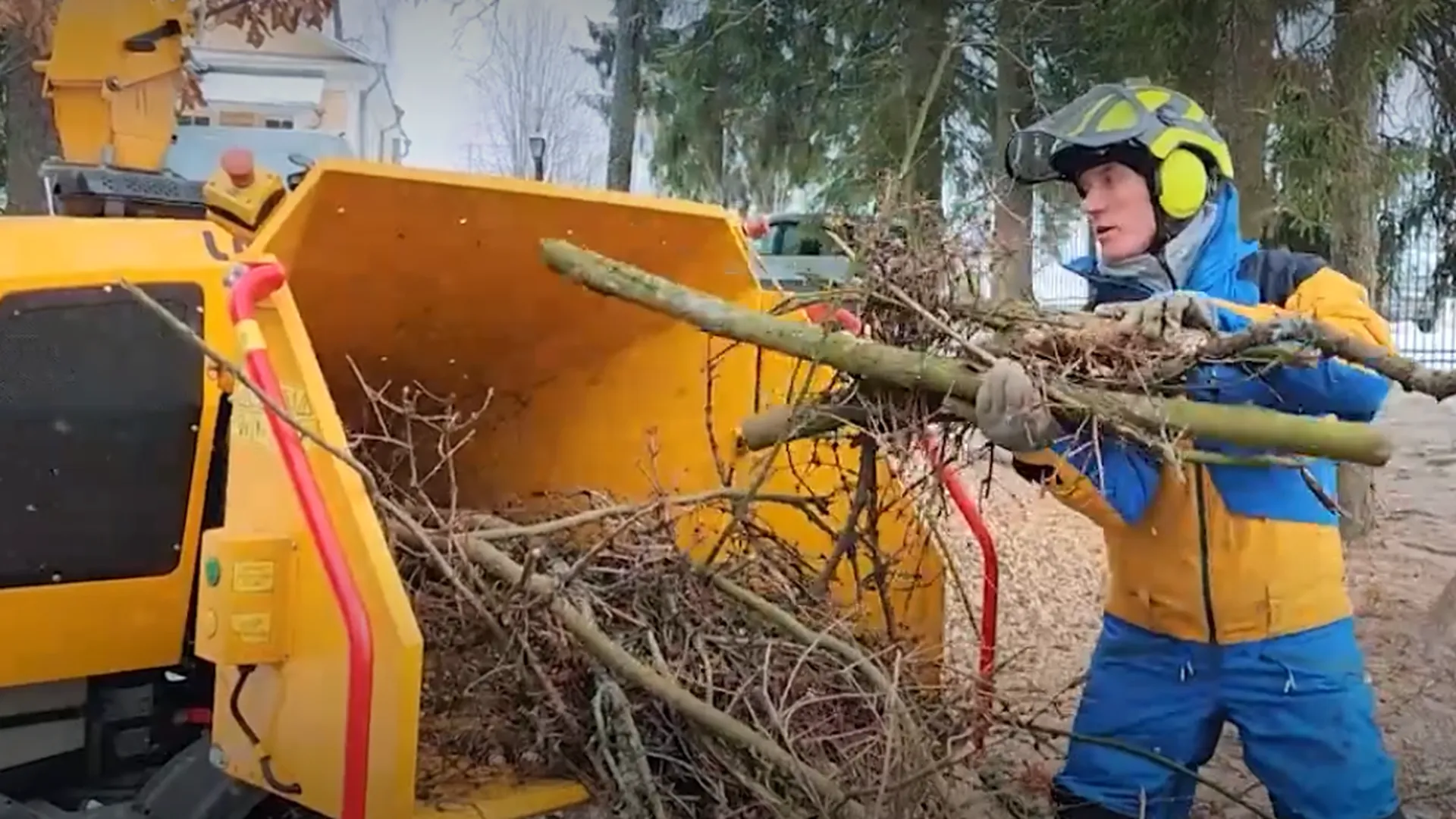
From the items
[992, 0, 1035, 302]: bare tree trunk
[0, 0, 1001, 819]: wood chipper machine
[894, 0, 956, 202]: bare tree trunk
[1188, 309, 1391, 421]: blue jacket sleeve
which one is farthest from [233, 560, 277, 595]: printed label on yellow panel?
[894, 0, 956, 202]: bare tree trunk

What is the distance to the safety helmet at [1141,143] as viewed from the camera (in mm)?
3334

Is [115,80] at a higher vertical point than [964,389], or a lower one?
higher

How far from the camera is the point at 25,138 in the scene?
9.34 metres

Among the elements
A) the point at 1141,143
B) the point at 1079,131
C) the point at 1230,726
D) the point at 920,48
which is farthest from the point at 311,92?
the point at 1141,143

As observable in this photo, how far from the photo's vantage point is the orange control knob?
411 centimetres

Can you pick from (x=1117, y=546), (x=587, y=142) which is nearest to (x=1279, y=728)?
(x=1117, y=546)

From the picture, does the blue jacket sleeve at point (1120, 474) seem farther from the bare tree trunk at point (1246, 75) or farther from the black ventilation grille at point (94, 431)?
the bare tree trunk at point (1246, 75)

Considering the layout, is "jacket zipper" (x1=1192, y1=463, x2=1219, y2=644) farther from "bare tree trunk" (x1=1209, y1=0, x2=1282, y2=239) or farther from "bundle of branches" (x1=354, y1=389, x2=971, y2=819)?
"bare tree trunk" (x1=1209, y1=0, x2=1282, y2=239)

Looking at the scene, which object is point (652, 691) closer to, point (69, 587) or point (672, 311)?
point (672, 311)

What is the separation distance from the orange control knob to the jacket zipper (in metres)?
2.39

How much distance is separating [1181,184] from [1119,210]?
5.8 inches

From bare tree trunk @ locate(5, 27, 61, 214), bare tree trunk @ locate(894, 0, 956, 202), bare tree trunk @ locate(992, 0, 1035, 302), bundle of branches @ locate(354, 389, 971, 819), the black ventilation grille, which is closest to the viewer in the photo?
the black ventilation grille

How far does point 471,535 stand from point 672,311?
0.68 metres

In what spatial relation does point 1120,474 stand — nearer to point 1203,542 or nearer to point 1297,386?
point 1203,542
